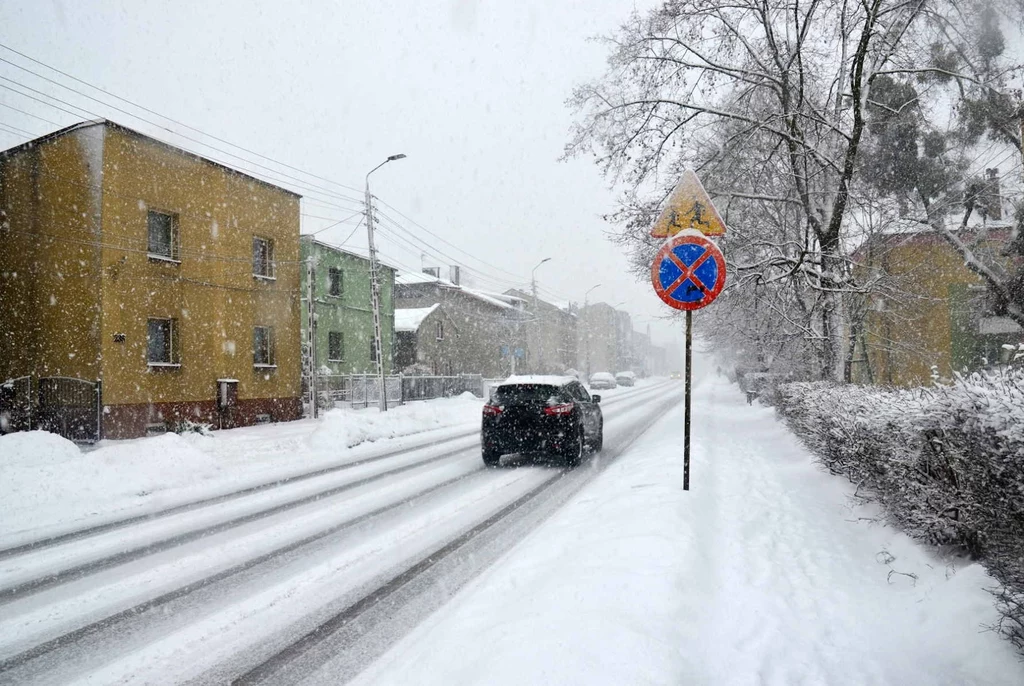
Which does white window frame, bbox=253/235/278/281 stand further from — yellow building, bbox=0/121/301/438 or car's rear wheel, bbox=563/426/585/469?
car's rear wheel, bbox=563/426/585/469

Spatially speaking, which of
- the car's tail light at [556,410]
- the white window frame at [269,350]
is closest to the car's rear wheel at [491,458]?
the car's tail light at [556,410]

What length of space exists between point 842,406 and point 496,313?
1935 inches

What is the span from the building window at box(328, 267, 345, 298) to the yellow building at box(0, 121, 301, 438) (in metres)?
7.95

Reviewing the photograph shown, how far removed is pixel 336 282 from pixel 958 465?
89.9 ft

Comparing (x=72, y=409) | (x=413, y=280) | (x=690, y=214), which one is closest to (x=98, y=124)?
(x=72, y=409)

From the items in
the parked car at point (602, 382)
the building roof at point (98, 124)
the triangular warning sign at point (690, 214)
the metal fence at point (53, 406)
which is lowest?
the parked car at point (602, 382)

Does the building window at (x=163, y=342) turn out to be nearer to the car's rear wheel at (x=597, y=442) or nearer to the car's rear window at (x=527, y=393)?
the car's rear window at (x=527, y=393)

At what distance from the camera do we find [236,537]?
6113 millimetres

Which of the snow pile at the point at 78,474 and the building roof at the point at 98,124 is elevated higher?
the building roof at the point at 98,124

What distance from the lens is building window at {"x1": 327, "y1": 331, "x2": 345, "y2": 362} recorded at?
27.9 meters

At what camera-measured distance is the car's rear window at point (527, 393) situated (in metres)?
10.6

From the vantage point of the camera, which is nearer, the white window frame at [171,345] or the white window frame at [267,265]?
the white window frame at [171,345]

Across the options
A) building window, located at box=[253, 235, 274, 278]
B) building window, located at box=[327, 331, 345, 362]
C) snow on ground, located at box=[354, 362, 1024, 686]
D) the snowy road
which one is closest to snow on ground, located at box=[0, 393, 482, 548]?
the snowy road

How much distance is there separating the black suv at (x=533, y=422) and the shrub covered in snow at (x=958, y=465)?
5.02 meters
